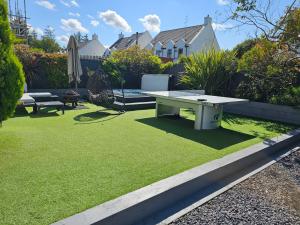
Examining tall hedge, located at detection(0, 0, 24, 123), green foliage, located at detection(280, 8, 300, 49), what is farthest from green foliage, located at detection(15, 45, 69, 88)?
green foliage, located at detection(280, 8, 300, 49)

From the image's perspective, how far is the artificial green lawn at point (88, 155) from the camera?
2330 mm

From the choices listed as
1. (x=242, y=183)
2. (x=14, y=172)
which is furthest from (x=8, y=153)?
(x=242, y=183)

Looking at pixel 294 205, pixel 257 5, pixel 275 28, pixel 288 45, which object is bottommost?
pixel 294 205

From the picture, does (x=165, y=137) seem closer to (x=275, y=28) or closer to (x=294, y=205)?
(x=294, y=205)

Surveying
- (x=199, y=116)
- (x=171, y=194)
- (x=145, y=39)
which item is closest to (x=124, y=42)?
(x=145, y=39)

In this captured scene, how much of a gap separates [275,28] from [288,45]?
0.67 metres

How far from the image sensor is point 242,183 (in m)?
3.21

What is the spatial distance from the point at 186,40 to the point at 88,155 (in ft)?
80.5

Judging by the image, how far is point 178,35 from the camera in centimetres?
2841

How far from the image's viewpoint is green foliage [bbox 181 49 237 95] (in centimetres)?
898

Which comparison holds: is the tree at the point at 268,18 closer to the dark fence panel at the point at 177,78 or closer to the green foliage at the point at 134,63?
the dark fence panel at the point at 177,78

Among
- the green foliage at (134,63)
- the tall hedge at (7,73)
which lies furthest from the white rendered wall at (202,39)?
the tall hedge at (7,73)

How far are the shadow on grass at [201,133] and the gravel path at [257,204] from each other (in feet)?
3.76

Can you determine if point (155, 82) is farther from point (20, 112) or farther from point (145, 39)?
point (145, 39)
